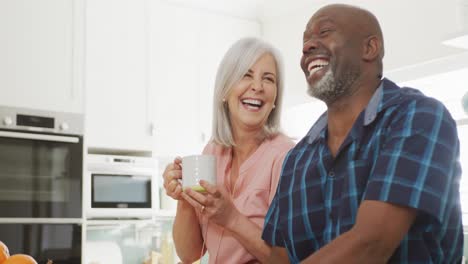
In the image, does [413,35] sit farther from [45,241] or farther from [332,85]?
[332,85]

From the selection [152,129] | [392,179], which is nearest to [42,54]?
[152,129]

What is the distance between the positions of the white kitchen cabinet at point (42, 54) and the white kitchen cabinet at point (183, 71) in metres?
Result: 0.63

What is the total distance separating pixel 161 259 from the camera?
445cm

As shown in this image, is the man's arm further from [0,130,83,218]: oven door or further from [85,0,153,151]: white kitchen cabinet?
[85,0,153,151]: white kitchen cabinet

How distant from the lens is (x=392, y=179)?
111cm

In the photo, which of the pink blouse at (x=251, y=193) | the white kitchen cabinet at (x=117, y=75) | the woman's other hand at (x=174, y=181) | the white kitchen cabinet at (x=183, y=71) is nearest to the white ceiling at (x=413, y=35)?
the white kitchen cabinet at (x=183, y=71)

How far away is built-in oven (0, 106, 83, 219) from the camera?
11.4ft

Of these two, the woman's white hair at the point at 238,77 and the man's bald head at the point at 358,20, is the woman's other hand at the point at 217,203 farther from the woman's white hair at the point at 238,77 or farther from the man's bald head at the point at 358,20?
the man's bald head at the point at 358,20

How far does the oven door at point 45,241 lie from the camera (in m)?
3.41

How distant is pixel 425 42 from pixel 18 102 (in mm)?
2230

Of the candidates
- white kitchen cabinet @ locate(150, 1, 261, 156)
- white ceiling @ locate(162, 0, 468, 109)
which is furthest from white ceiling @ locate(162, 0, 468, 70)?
white kitchen cabinet @ locate(150, 1, 261, 156)

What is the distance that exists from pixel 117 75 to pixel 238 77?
2539 mm

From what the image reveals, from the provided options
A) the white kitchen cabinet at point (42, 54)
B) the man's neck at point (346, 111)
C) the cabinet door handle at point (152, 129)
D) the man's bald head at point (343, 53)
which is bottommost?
the man's neck at point (346, 111)

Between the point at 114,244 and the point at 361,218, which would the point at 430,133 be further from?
the point at 114,244
